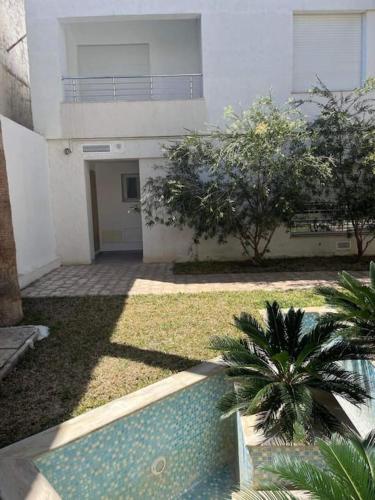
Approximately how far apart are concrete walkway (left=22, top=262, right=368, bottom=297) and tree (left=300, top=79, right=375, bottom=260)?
1904mm

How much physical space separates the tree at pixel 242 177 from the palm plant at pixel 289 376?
5.78 metres

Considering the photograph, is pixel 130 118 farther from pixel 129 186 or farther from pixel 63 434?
pixel 63 434

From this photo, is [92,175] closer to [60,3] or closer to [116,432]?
[60,3]

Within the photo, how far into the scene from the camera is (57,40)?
11.7m

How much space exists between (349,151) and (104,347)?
334 inches

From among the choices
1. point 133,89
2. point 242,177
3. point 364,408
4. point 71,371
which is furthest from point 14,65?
point 364,408

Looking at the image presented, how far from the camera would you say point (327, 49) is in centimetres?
1205

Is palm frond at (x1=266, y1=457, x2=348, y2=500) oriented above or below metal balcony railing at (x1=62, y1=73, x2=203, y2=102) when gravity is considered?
below

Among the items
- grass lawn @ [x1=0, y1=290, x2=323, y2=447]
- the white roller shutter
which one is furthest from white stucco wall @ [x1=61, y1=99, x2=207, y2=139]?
grass lawn @ [x1=0, y1=290, x2=323, y2=447]

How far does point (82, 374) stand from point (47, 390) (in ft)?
1.62

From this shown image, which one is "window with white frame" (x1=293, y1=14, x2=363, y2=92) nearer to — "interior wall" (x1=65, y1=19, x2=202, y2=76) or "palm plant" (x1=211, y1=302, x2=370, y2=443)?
"interior wall" (x1=65, y1=19, x2=202, y2=76)

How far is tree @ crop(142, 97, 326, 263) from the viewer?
988cm

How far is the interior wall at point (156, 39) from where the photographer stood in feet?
43.1

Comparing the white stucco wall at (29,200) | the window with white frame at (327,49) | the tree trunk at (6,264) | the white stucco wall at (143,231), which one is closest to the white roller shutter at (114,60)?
the white stucco wall at (143,231)
